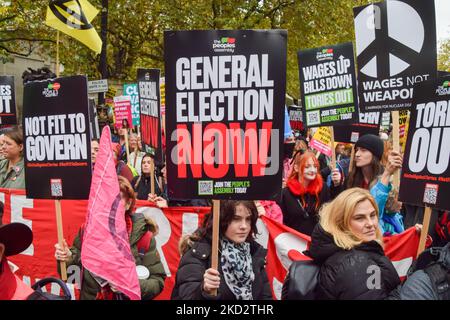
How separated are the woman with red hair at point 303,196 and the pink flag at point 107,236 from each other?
255 centimetres

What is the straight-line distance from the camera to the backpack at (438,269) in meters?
2.59

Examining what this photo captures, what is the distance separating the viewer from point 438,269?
8.68 feet

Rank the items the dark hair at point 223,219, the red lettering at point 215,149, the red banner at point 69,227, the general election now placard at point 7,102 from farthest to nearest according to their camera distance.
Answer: the general election now placard at point 7,102, the red banner at point 69,227, the dark hair at point 223,219, the red lettering at point 215,149

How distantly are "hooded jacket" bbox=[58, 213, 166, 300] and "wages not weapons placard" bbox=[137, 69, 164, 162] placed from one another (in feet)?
5.49

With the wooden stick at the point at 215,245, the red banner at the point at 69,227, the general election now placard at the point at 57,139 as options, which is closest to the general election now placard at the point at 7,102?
the red banner at the point at 69,227

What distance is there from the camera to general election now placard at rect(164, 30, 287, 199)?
3307 millimetres

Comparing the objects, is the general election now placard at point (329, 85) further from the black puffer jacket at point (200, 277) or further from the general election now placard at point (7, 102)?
the general election now placard at point (7, 102)

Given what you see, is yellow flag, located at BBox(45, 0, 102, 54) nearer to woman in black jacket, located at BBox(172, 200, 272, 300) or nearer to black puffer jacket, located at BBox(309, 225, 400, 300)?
woman in black jacket, located at BBox(172, 200, 272, 300)

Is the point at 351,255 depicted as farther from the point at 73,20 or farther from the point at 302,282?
the point at 73,20

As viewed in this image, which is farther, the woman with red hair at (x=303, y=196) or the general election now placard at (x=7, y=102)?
the general election now placard at (x=7, y=102)

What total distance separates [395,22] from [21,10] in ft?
54.1

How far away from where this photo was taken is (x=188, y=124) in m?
3.32

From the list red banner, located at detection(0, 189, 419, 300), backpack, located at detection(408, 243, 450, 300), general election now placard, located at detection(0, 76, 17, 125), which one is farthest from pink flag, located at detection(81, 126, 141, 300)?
general election now placard, located at detection(0, 76, 17, 125)

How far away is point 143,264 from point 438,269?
1971 millimetres
